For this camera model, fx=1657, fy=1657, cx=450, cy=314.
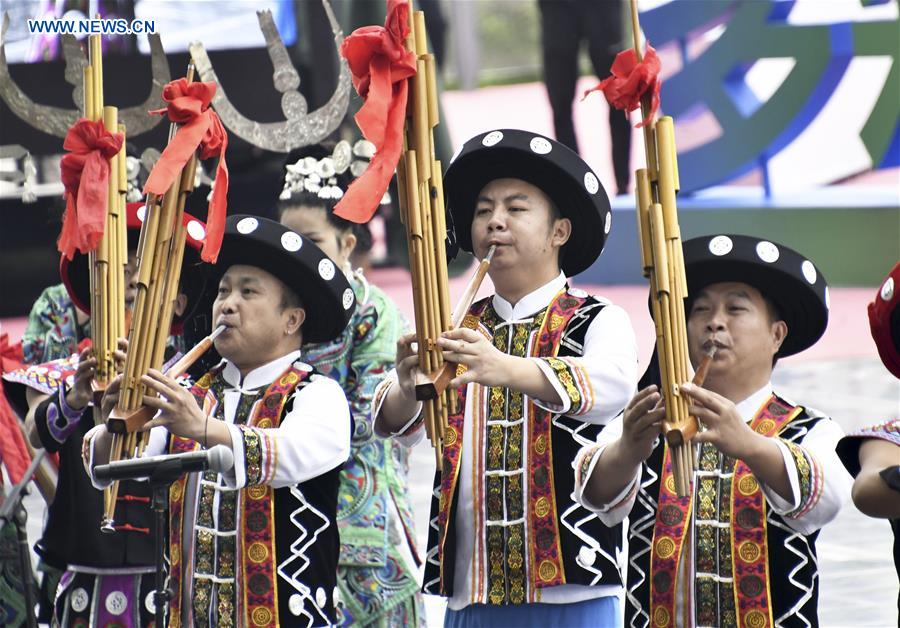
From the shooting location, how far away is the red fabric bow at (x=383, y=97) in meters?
3.27

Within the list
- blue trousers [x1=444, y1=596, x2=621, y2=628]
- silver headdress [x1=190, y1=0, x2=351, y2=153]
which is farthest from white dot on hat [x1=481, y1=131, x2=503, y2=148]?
silver headdress [x1=190, y1=0, x2=351, y2=153]

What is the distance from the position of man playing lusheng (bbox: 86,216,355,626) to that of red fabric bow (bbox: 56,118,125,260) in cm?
33

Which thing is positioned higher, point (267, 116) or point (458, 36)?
point (458, 36)

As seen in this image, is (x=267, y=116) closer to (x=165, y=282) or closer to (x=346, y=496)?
(x=346, y=496)

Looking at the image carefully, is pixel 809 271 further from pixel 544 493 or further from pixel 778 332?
pixel 544 493

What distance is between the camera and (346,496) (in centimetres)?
502

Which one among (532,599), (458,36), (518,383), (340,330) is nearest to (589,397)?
(518,383)

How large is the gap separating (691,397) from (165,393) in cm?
115

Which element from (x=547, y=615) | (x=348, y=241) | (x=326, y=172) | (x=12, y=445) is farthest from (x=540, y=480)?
(x=12, y=445)

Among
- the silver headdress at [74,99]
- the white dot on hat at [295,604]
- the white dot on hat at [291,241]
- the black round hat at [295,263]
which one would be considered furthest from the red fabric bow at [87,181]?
the silver headdress at [74,99]

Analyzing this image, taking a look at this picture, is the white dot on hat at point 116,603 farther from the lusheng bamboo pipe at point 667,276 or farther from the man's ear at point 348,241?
the lusheng bamboo pipe at point 667,276

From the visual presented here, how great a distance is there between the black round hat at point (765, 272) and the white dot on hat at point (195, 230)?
4.32ft

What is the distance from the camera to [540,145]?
150 inches

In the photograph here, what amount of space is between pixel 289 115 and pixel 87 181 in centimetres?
289
